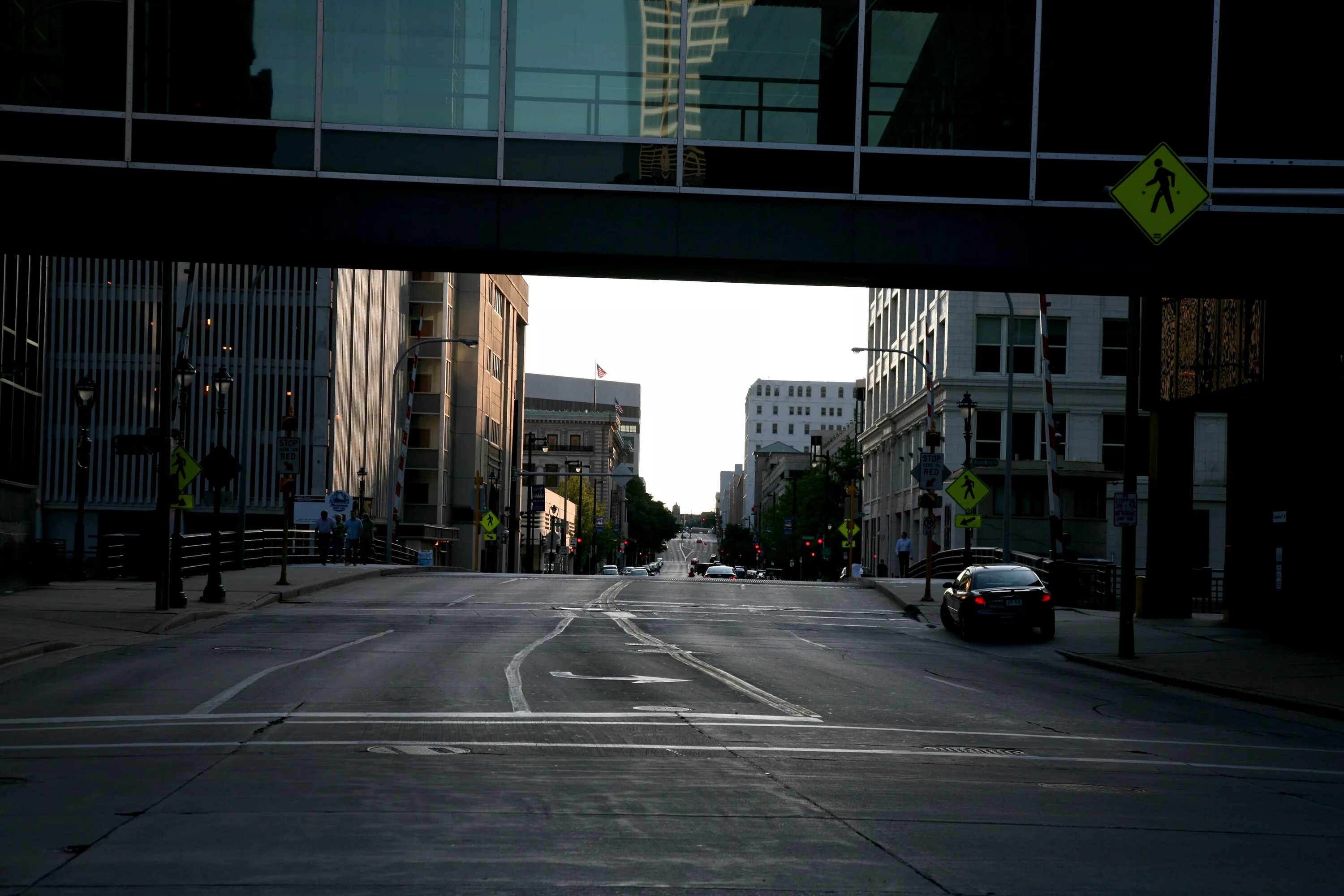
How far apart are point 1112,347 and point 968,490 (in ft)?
109

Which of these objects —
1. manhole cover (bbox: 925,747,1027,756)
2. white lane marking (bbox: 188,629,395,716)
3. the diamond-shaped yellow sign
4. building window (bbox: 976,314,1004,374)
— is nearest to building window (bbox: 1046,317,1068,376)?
building window (bbox: 976,314,1004,374)

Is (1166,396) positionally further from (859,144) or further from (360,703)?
(360,703)

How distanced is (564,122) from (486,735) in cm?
1163

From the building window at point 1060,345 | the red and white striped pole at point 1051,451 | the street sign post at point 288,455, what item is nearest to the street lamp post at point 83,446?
the street sign post at point 288,455

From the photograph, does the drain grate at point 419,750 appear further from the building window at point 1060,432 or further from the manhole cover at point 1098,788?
the building window at point 1060,432

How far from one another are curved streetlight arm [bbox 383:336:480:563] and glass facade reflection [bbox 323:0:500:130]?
2909 centimetres

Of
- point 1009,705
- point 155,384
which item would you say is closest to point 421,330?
point 155,384

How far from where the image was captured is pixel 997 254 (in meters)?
21.7

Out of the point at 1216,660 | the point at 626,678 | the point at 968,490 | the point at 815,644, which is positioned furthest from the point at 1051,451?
the point at 626,678

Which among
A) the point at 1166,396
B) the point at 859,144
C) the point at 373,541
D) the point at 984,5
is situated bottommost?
the point at 373,541

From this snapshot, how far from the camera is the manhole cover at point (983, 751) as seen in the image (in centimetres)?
1239

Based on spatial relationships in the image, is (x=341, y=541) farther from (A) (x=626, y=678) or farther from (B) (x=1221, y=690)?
(B) (x=1221, y=690)

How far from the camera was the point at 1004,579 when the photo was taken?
29.4 m

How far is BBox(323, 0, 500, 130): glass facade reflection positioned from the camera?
70.8ft
